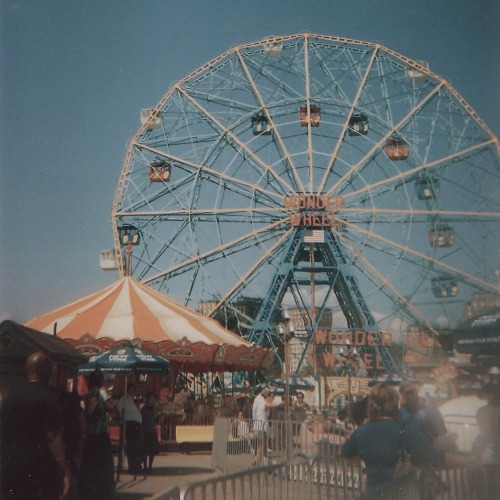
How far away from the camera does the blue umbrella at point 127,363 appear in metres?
9.27

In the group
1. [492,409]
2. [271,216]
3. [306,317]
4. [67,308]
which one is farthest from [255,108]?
[492,409]

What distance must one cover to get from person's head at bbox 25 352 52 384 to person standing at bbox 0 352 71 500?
0.04 m

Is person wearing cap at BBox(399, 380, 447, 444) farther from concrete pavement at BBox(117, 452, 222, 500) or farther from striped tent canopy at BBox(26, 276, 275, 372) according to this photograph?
striped tent canopy at BBox(26, 276, 275, 372)

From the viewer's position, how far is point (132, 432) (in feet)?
27.2

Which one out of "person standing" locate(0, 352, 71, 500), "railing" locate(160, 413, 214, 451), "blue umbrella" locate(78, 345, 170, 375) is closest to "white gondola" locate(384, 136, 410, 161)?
"railing" locate(160, 413, 214, 451)

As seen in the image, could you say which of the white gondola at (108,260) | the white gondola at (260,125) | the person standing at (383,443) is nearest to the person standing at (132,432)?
the person standing at (383,443)

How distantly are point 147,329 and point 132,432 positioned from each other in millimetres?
4950

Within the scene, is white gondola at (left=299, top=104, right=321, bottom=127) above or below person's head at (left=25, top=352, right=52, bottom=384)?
above

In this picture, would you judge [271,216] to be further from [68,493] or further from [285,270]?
[68,493]

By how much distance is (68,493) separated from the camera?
402cm

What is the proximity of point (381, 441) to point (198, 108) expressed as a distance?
20701 millimetres

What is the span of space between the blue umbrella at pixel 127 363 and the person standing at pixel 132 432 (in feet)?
2.73

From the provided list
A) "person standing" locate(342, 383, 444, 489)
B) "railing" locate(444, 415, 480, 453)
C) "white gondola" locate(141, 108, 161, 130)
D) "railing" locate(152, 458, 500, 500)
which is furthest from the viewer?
"white gondola" locate(141, 108, 161, 130)

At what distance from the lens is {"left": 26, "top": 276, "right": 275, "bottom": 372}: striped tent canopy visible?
1266 cm
